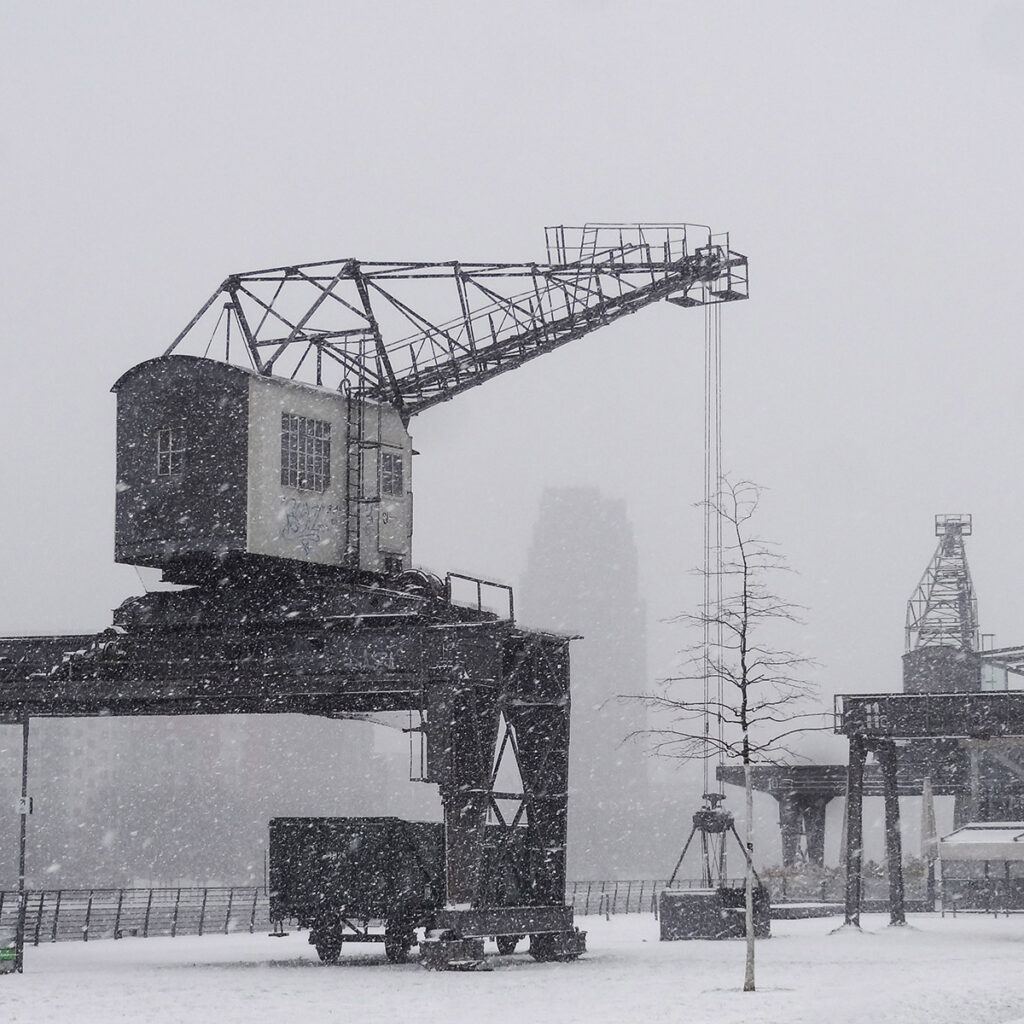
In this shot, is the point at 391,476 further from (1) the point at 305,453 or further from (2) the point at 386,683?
(2) the point at 386,683

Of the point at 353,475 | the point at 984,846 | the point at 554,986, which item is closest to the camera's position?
Answer: the point at 554,986

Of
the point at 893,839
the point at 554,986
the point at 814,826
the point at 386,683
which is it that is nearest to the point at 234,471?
the point at 386,683

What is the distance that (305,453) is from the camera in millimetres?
31797

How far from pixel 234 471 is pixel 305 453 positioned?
1.82 meters

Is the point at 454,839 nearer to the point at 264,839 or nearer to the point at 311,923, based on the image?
the point at 311,923

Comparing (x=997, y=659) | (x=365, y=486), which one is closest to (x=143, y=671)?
(x=365, y=486)

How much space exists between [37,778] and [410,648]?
437 ft

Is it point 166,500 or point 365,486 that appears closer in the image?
point 166,500

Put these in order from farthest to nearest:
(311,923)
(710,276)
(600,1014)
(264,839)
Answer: (264,839) → (710,276) → (311,923) → (600,1014)

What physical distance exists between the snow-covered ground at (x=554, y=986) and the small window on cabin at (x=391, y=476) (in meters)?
9.07

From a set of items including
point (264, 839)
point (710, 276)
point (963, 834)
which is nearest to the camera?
point (710, 276)

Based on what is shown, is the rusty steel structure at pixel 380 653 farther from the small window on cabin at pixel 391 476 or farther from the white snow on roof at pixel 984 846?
the white snow on roof at pixel 984 846

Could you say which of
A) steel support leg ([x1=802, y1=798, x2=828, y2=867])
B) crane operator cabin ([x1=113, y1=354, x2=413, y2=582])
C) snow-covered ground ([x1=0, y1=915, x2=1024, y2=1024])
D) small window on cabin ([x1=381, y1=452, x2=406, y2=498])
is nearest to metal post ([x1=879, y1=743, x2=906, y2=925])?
snow-covered ground ([x1=0, y1=915, x2=1024, y2=1024])

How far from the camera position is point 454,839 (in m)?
29.8
